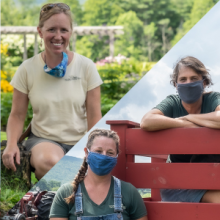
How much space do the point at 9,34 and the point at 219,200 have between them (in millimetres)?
6178

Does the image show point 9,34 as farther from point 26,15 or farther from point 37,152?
point 37,152

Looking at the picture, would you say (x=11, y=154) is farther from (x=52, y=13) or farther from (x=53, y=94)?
(x=52, y=13)

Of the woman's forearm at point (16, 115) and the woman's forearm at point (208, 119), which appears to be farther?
the woman's forearm at point (16, 115)

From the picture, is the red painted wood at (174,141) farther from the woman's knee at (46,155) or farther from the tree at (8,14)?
the tree at (8,14)

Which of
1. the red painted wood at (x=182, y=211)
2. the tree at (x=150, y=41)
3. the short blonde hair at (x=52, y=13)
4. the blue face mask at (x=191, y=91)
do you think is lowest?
the red painted wood at (x=182, y=211)

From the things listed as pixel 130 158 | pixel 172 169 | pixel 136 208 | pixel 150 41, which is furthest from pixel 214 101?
pixel 150 41

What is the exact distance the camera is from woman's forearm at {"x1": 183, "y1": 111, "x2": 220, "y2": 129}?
2.29 metres

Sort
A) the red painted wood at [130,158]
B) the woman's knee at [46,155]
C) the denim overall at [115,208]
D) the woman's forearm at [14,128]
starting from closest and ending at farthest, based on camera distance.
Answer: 1. the denim overall at [115,208]
2. the red painted wood at [130,158]
3. the woman's knee at [46,155]
4. the woman's forearm at [14,128]

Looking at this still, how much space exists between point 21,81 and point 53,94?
285 mm

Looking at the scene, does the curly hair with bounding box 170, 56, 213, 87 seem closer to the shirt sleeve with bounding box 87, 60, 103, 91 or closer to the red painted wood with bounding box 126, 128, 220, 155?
the red painted wood with bounding box 126, 128, 220, 155

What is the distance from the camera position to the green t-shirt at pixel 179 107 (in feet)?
8.39

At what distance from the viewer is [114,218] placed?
2.18 meters

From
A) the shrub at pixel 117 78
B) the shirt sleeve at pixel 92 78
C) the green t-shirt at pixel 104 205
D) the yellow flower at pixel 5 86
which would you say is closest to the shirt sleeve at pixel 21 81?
the shirt sleeve at pixel 92 78

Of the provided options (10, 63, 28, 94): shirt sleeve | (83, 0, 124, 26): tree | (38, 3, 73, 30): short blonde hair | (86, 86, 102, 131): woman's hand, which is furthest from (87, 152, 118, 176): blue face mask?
(83, 0, 124, 26): tree
